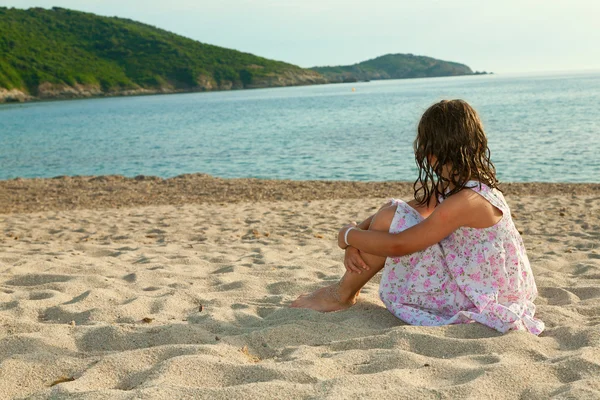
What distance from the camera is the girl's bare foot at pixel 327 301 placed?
405 cm

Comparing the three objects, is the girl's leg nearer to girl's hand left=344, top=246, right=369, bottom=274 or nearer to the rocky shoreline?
girl's hand left=344, top=246, right=369, bottom=274

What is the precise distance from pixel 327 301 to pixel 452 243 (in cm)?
95

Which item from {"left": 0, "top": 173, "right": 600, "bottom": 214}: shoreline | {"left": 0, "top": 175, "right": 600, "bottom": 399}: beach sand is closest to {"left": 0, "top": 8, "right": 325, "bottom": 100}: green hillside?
{"left": 0, "top": 173, "right": 600, "bottom": 214}: shoreline

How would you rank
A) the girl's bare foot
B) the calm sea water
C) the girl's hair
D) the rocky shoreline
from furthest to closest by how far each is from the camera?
the rocky shoreline < the calm sea water < the girl's bare foot < the girl's hair

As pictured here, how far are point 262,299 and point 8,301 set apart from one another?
171 cm

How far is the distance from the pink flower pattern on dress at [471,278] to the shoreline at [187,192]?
8.10 m

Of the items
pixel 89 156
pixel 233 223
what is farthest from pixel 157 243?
pixel 89 156

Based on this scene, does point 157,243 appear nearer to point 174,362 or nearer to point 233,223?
point 233,223

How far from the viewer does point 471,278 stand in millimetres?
3527

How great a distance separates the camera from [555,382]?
2641mm

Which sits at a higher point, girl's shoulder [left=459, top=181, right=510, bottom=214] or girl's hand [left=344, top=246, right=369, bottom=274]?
girl's shoulder [left=459, top=181, right=510, bottom=214]

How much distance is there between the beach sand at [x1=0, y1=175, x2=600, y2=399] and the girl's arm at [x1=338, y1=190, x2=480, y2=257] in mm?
440

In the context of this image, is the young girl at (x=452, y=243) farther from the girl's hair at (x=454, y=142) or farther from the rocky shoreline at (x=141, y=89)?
the rocky shoreline at (x=141, y=89)

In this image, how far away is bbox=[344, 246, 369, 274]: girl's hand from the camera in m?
3.83
